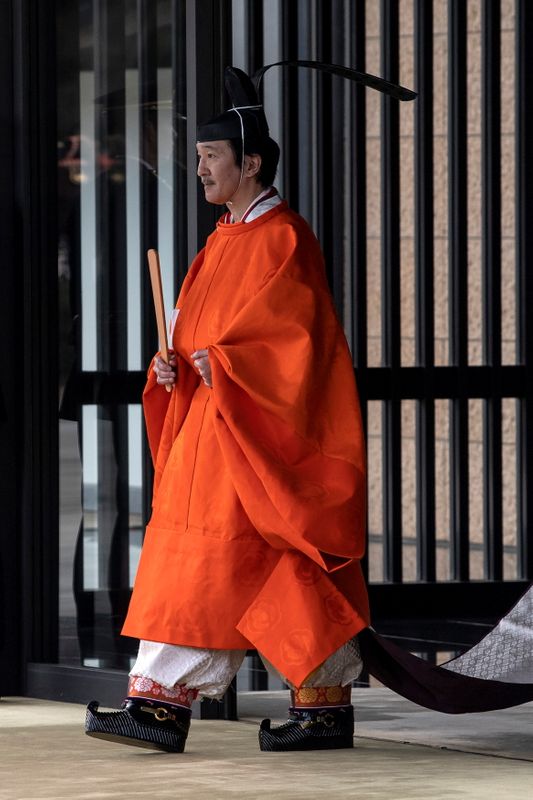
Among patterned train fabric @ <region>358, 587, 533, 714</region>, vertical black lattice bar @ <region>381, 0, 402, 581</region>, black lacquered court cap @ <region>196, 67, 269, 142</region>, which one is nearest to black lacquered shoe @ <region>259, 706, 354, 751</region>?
patterned train fabric @ <region>358, 587, 533, 714</region>

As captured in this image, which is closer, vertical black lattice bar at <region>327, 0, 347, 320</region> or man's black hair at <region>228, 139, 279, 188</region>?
man's black hair at <region>228, 139, 279, 188</region>

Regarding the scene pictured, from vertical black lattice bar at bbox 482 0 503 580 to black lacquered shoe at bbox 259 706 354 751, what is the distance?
209cm

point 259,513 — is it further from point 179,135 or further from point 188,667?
point 179,135

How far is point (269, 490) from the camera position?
10.8 feet

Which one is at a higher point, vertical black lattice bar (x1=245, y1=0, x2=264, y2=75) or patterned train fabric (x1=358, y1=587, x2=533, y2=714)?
vertical black lattice bar (x1=245, y1=0, x2=264, y2=75)

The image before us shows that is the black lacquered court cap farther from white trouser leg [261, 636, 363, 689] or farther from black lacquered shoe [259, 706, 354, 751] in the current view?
black lacquered shoe [259, 706, 354, 751]

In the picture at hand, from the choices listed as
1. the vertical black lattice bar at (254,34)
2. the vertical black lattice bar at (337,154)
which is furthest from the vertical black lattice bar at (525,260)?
the vertical black lattice bar at (254,34)

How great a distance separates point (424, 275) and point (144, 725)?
233cm

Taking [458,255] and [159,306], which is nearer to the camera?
[159,306]

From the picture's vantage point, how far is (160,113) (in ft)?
13.5

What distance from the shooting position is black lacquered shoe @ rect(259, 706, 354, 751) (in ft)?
11.1

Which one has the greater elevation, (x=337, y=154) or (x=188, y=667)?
(x=337, y=154)

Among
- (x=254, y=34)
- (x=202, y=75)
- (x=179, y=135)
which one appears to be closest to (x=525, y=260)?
(x=254, y=34)

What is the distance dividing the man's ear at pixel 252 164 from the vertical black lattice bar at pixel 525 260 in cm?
209
